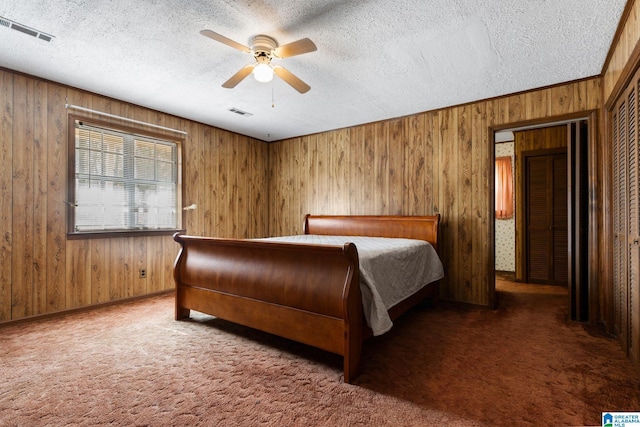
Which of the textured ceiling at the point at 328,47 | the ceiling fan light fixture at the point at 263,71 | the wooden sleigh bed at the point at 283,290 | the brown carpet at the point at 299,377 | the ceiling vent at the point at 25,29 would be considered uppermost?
the ceiling vent at the point at 25,29

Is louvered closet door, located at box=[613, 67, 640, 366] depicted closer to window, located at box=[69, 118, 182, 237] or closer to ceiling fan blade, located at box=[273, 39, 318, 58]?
ceiling fan blade, located at box=[273, 39, 318, 58]

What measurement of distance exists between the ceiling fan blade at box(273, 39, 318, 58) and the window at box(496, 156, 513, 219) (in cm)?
523

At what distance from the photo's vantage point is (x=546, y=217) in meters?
4.85

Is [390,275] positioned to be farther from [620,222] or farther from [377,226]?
[620,222]

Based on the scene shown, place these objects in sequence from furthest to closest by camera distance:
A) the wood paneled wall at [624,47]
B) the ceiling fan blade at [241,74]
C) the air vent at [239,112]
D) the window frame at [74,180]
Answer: the air vent at [239,112], the window frame at [74,180], the ceiling fan blade at [241,74], the wood paneled wall at [624,47]

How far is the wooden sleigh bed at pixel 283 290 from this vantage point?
6.59ft

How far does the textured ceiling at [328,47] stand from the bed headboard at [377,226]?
4.89 feet

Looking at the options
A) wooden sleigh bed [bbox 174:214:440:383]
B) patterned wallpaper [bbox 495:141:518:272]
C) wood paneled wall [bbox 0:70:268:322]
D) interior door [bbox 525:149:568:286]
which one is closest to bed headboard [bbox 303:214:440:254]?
wooden sleigh bed [bbox 174:214:440:383]

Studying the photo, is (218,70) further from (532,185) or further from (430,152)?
(532,185)

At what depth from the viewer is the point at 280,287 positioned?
2334mm

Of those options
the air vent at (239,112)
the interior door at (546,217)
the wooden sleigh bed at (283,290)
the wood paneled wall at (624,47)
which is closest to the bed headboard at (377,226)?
the wooden sleigh bed at (283,290)

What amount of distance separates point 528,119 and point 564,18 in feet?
4.66

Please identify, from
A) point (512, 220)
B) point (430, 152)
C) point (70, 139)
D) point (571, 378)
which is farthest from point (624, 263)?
point (70, 139)

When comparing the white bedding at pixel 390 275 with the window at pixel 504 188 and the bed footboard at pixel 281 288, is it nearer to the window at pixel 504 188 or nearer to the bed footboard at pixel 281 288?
the bed footboard at pixel 281 288
